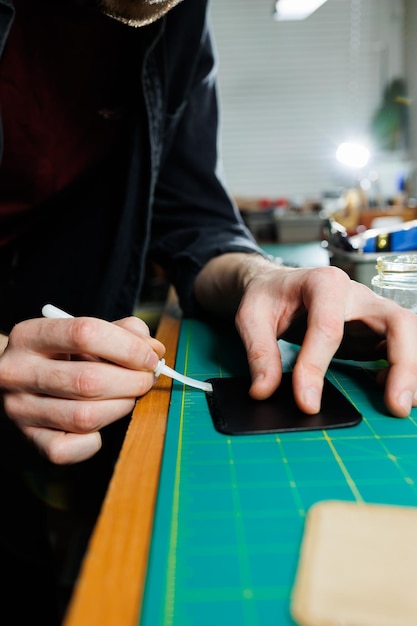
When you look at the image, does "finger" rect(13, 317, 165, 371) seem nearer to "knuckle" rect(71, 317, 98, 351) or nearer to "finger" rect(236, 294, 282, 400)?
"knuckle" rect(71, 317, 98, 351)

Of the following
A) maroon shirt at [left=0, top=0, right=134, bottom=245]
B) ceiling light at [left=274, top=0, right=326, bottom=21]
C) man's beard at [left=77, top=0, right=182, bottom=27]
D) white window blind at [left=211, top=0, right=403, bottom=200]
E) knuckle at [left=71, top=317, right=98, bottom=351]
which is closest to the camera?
knuckle at [left=71, top=317, right=98, bottom=351]

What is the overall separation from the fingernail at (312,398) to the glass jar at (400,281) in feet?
0.92

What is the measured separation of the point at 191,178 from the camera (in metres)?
1.16

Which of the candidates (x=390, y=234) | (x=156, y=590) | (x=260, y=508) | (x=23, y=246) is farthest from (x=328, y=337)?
(x=23, y=246)

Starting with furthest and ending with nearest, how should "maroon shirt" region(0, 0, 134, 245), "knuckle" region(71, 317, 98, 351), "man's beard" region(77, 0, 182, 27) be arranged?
"maroon shirt" region(0, 0, 134, 245) < "man's beard" region(77, 0, 182, 27) < "knuckle" region(71, 317, 98, 351)

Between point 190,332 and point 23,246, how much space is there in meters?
0.47

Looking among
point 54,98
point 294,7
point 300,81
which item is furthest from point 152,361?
point 300,81

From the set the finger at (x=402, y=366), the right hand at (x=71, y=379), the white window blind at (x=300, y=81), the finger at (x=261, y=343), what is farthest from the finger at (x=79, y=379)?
the white window blind at (x=300, y=81)

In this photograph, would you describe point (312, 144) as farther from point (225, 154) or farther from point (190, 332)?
point (190, 332)

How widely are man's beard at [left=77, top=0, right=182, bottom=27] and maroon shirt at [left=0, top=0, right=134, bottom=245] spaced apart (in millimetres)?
177

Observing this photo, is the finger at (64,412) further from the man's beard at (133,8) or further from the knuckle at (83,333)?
the man's beard at (133,8)

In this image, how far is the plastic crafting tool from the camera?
0.57 metres

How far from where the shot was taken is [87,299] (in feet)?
3.83

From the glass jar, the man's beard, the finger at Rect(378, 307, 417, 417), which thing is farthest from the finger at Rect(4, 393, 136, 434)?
the man's beard
